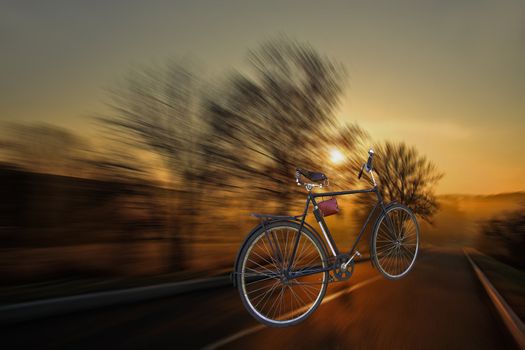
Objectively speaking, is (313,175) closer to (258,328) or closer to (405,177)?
(258,328)

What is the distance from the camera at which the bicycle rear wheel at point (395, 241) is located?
16.6ft

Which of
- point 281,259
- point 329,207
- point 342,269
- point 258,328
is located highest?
point 329,207

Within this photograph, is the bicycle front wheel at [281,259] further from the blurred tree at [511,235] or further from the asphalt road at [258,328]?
the blurred tree at [511,235]

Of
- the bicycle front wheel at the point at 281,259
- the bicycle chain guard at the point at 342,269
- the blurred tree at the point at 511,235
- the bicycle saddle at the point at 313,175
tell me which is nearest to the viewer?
the bicycle front wheel at the point at 281,259

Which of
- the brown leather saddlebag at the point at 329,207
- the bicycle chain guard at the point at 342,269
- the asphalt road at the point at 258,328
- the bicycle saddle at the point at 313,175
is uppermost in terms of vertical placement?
the bicycle saddle at the point at 313,175

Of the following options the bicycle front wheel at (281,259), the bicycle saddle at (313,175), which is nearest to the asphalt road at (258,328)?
the bicycle front wheel at (281,259)

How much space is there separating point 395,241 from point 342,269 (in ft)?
3.99

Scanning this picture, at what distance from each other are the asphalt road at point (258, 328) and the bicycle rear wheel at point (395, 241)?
606 mm

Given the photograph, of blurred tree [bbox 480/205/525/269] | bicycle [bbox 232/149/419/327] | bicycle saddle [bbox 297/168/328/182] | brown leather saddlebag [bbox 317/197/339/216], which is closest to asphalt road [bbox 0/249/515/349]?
bicycle [bbox 232/149/419/327]

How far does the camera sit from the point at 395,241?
5234 mm

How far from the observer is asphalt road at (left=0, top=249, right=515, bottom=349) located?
149 inches

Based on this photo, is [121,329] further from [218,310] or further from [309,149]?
[309,149]

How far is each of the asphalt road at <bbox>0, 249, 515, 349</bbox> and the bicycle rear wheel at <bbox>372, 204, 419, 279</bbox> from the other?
0.61m

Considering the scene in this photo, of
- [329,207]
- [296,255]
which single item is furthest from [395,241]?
[296,255]
